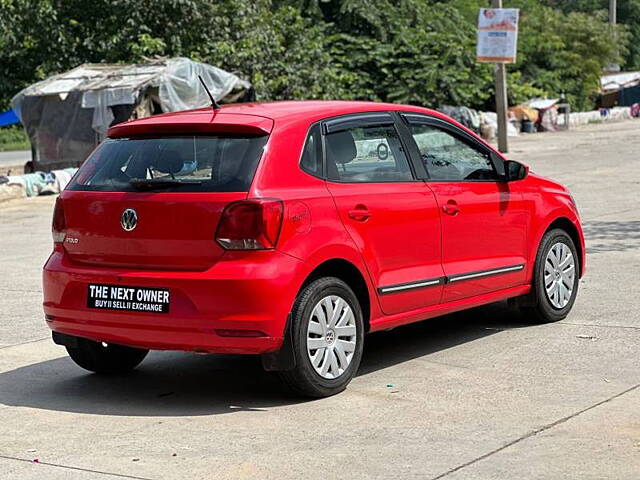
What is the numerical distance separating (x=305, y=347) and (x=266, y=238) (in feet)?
2.05

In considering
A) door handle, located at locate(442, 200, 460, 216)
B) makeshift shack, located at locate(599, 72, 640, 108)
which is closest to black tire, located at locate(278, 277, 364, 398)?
door handle, located at locate(442, 200, 460, 216)

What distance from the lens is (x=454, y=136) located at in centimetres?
805

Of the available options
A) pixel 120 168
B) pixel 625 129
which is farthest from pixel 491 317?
pixel 625 129

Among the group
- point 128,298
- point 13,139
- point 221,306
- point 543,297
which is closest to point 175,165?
point 128,298

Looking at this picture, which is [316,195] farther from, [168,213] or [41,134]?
[41,134]

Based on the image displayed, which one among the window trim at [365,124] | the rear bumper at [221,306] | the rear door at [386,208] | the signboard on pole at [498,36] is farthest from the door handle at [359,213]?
the signboard on pole at [498,36]

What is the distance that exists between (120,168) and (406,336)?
254cm

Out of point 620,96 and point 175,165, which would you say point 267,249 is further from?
point 620,96

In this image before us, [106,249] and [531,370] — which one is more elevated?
[106,249]

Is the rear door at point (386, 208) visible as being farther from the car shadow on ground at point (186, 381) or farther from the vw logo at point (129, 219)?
the vw logo at point (129, 219)

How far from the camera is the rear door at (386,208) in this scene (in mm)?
6973

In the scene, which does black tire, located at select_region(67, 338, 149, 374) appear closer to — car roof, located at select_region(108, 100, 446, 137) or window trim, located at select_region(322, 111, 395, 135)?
car roof, located at select_region(108, 100, 446, 137)

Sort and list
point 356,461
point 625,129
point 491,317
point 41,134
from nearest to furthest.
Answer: point 356,461
point 491,317
point 41,134
point 625,129

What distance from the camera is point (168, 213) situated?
6.55 meters
